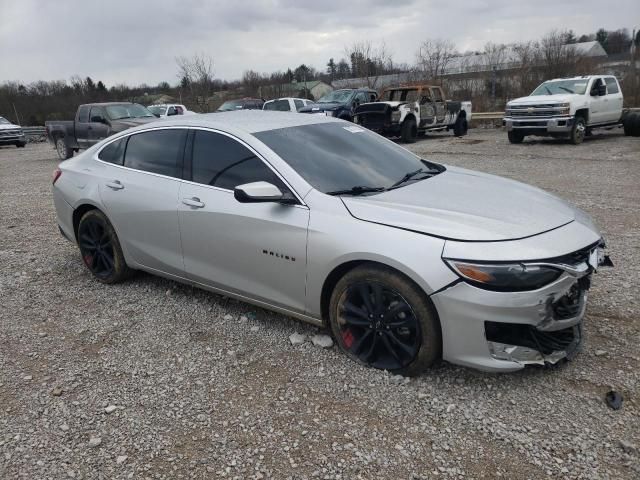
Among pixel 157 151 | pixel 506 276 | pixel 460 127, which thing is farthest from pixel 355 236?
pixel 460 127

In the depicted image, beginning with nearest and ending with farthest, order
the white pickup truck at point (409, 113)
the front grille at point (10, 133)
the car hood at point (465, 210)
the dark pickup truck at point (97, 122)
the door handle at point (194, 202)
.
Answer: the car hood at point (465, 210) → the door handle at point (194, 202) → the dark pickup truck at point (97, 122) → the white pickup truck at point (409, 113) → the front grille at point (10, 133)

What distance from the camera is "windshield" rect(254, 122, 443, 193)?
348 cm

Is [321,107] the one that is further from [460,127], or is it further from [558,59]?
[558,59]

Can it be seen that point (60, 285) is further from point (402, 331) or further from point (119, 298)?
point (402, 331)

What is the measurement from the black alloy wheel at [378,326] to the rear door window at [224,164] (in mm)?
907

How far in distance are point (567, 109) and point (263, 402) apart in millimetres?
13995

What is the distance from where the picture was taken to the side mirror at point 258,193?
320 cm

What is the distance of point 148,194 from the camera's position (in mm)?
4098

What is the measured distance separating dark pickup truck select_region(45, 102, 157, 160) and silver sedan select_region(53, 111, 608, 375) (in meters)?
10.4

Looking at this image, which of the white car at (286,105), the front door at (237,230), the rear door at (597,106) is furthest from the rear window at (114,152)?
the white car at (286,105)

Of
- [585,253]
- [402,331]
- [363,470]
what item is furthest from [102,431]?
[585,253]

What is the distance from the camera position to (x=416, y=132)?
57.6 feet

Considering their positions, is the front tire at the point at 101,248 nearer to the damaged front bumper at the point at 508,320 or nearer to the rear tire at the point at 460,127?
the damaged front bumper at the point at 508,320

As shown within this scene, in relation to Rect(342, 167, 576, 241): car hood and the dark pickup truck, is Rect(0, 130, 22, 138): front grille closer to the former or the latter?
the dark pickup truck
